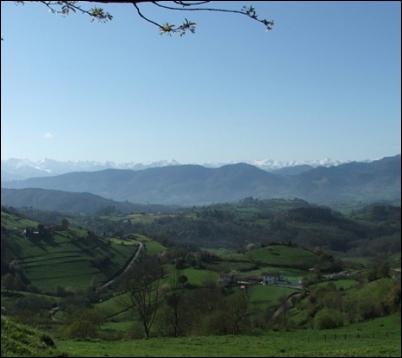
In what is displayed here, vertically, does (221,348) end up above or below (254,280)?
above

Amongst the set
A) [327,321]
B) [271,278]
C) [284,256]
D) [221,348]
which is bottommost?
Result: [271,278]

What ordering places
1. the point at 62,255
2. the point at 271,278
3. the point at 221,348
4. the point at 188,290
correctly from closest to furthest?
the point at 221,348
the point at 188,290
the point at 271,278
the point at 62,255

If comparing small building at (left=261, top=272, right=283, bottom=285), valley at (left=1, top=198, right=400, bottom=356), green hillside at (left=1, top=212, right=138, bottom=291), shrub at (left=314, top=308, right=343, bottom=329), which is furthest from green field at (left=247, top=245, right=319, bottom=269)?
shrub at (left=314, top=308, right=343, bottom=329)

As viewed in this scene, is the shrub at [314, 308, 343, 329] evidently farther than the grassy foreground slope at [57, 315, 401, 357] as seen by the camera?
Yes

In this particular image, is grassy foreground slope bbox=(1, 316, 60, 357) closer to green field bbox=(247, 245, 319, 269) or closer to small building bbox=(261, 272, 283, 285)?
small building bbox=(261, 272, 283, 285)

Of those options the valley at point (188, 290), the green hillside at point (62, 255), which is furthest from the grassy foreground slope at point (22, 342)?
the green hillside at point (62, 255)

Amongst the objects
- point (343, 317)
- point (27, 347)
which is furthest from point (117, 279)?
point (27, 347)

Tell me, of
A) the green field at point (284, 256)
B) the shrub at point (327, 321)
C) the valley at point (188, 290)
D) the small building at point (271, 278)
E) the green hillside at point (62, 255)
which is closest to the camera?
the valley at point (188, 290)

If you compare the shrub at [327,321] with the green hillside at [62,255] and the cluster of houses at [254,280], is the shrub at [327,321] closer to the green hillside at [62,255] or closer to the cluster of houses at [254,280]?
the cluster of houses at [254,280]

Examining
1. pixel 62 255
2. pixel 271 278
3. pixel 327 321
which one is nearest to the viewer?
pixel 327 321

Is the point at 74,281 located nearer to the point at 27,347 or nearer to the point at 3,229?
the point at 3,229

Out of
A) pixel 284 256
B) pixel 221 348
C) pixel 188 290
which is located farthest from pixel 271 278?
pixel 221 348

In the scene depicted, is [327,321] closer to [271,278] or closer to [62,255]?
[271,278]

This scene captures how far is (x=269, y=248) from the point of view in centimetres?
14988
